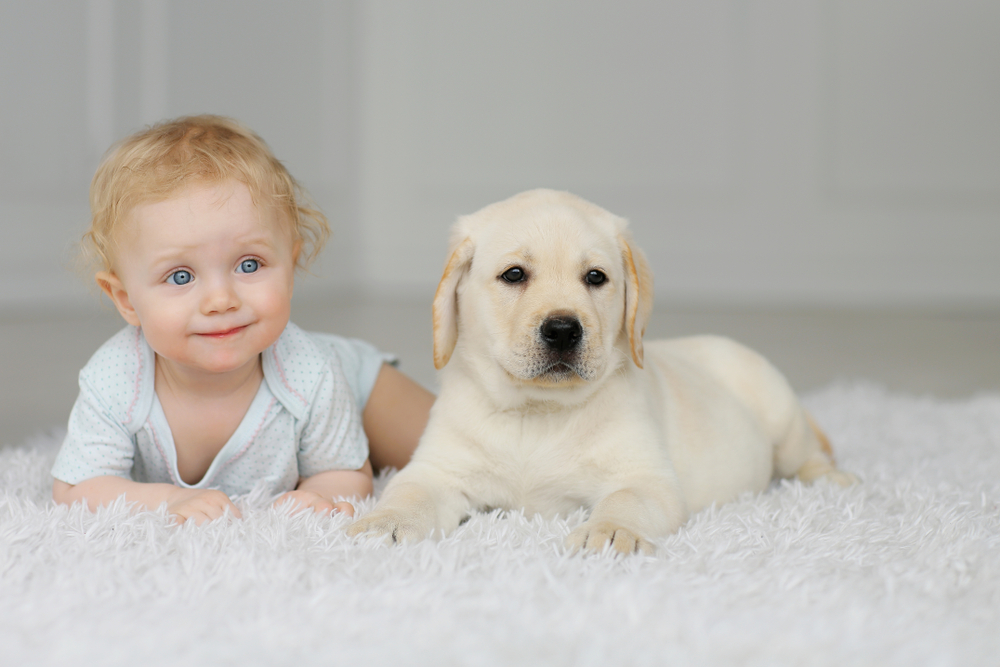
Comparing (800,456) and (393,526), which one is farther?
(800,456)

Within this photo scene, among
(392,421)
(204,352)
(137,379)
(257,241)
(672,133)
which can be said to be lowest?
(392,421)

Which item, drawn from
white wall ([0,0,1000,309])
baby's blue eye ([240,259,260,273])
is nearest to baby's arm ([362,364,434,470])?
baby's blue eye ([240,259,260,273])

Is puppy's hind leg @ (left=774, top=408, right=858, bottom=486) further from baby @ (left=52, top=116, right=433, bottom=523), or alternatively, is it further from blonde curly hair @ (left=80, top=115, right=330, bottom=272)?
blonde curly hair @ (left=80, top=115, right=330, bottom=272)

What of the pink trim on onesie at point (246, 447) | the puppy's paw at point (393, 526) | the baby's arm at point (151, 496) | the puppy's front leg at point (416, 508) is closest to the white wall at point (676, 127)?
the pink trim on onesie at point (246, 447)

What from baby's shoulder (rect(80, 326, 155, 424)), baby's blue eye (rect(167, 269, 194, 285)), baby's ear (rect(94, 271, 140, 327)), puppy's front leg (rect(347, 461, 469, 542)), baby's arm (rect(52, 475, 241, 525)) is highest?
baby's blue eye (rect(167, 269, 194, 285))

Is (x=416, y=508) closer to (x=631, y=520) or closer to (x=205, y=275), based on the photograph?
(x=631, y=520)

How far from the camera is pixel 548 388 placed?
182 cm

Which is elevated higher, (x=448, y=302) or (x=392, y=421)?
(x=448, y=302)

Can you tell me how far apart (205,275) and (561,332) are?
750 mm

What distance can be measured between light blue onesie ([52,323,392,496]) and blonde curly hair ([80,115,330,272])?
0.25 meters

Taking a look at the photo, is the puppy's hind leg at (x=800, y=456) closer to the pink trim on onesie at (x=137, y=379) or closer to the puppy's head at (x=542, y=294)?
the puppy's head at (x=542, y=294)

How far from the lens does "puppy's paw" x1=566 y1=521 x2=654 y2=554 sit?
4.79 ft

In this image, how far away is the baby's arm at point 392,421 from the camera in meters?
2.50

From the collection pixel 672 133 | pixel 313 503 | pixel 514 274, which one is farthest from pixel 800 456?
pixel 672 133
